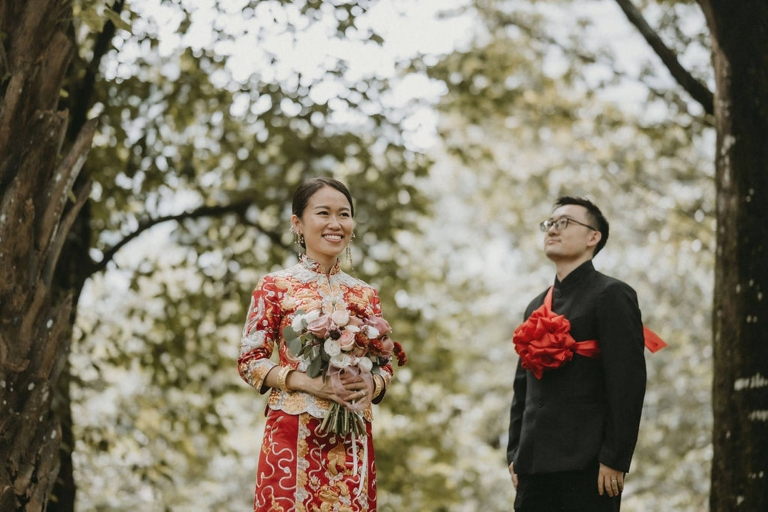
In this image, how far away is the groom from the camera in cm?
388

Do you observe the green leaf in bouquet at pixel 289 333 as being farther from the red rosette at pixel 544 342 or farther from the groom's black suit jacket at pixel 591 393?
the groom's black suit jacket at pixel 591 393

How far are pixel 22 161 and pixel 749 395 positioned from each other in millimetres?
3769

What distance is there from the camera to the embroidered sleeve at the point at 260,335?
11.9ft

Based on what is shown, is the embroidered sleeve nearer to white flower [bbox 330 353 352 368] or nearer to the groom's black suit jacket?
white flower [bbox 330 353 352 368]

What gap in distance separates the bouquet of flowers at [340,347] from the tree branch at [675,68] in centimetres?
362

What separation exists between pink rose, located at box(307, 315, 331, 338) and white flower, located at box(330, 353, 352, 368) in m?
0.11

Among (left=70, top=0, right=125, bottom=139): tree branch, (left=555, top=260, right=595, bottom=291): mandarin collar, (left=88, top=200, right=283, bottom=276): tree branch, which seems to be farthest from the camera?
(left=88, top=200, right=283, bottom=276): tree branch

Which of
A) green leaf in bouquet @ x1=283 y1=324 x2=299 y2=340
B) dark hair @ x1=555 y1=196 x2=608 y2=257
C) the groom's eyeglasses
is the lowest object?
green leaf in bouquet @ x1=283 y1=324 x2=299 y2=340

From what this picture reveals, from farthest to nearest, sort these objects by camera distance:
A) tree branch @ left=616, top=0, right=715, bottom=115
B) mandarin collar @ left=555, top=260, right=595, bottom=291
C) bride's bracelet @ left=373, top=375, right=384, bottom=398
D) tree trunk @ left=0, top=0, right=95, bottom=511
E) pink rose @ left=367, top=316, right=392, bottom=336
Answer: tree branch @ left=616, top=0, right=715, bottom=115 < mandarin collar @ left=555, top=260, right=595, bottom=291 < tree trunk @ left=0, top=0, right=95, bottom=511 < bride's bracelet @ left=373, top=375, right=384, bottom=398 < pink rose @ left=367, top=316, right=392, bottom=336

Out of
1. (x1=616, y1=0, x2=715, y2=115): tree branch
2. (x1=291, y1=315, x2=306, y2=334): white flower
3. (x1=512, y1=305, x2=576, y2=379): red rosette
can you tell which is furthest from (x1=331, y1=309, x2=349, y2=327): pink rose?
(x1=616, y1=0, x2=715, y2=115): tree branch

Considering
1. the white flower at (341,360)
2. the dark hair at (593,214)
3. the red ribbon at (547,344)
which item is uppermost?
the dark hair at (593,214)

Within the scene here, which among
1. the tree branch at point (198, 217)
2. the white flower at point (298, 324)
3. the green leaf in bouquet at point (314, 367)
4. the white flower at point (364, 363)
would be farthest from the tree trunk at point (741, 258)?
the tree branch at point (198, 217)

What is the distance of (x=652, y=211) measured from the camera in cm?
1545

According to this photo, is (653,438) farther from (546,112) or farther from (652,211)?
(546,112)
